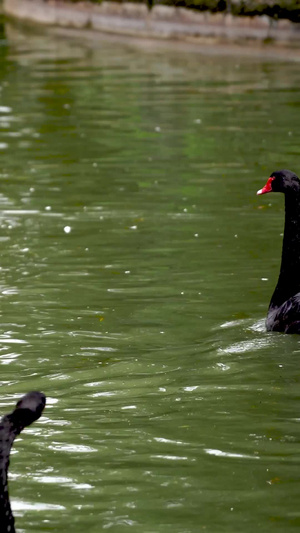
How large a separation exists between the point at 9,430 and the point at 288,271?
5.04 meters

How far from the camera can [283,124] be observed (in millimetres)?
19516

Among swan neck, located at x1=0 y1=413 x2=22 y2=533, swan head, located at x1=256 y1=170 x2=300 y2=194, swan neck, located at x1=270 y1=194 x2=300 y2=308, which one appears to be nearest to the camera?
swan neck, located at x1=0 y1=413 x2=22 y2=533

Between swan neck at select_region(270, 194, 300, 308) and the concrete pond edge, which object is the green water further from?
the concrete pond edge

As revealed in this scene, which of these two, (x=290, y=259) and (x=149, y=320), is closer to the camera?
(x=290, y=259)

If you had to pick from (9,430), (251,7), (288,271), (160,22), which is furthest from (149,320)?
(160,22)

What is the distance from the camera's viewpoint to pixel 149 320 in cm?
955

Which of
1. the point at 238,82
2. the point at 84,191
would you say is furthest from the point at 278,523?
the point at 238,82

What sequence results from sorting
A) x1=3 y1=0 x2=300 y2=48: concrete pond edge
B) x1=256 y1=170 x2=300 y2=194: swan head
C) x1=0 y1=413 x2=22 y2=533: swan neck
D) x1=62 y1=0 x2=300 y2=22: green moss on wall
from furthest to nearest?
x1=3 y1=0 x2=300 y2=48: concrete pond edge, x1=62 y1=0 x2=300 y2=22: green moss on wall, x1=256 y1=170 x2=300 y2=194: swan head, x1=0 y1=413 x2=22 y2=533: swan neck

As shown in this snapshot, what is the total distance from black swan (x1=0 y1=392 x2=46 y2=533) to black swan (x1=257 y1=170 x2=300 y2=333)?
13.7 ft

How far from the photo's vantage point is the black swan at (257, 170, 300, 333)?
8727 millimetres

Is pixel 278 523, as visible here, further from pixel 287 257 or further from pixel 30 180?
pixel 30 180

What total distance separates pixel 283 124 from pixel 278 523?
14342mm

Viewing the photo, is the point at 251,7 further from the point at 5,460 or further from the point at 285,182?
the point at 5,460

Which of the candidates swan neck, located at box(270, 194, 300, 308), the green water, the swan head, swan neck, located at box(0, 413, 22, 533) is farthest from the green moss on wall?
swan neck, located at box(0, 413, 22, 533)
